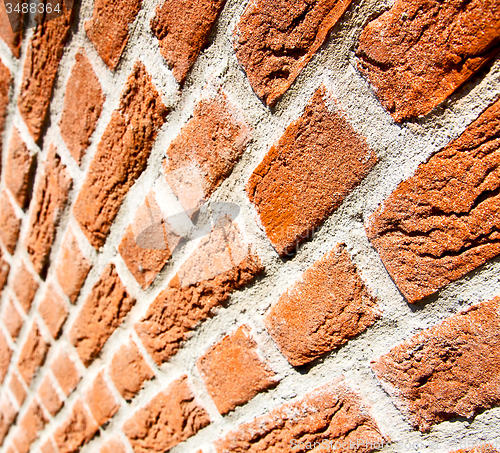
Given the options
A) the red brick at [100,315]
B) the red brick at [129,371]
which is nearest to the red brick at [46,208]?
the red brick at [100,315]

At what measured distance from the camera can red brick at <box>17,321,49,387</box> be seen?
71 cm

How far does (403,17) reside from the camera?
0.28 metres

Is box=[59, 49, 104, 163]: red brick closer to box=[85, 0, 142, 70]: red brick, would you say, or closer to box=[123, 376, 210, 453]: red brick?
box=[85, 0, 142, 70]: red brick

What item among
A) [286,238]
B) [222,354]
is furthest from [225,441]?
[286,238]

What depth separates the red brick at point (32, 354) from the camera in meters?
0.71

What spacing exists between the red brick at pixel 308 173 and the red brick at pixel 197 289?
0.05m

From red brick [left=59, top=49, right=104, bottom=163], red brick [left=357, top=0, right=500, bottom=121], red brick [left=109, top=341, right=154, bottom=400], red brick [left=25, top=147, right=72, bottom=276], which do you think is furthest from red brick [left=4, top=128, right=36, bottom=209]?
red brick [left=357, top=0, right=500, bottom=121]

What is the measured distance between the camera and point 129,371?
54 cm

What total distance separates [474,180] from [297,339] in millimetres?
234

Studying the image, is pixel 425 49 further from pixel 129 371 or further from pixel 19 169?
pixel 19 169

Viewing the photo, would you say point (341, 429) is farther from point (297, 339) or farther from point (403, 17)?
point (403, 17)

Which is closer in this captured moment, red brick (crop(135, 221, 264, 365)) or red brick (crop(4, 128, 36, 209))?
red brick (crop(135, 221, 264, 365))

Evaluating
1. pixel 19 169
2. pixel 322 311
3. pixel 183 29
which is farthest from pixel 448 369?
pixel 19 169

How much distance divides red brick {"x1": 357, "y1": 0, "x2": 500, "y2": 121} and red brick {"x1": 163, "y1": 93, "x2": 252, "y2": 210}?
141 mm
